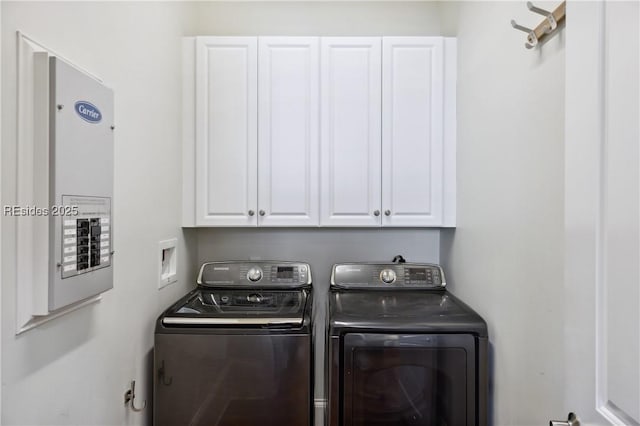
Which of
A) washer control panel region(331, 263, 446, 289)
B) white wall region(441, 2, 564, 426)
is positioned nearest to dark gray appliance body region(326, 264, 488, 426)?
white wall region(441, 2, 564, 426)

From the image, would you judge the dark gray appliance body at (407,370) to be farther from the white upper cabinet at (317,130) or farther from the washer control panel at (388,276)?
the white upper cabinet at (317,130)

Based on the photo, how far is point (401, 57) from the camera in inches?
70.6

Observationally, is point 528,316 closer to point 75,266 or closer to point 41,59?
point 75,266

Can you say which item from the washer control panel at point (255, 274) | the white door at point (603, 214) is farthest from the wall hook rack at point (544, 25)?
the washer control panel at point (255, 274)

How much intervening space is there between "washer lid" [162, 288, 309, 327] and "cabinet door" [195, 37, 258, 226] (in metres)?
0.39

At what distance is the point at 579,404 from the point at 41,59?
1.49 meters

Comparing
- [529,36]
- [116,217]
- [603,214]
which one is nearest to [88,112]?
[116,217]

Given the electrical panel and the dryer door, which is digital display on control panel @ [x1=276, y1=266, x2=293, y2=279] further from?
the electrical panel

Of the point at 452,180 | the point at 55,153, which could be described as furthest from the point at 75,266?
the point at 452,180

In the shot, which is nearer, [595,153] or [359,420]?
[595,153]

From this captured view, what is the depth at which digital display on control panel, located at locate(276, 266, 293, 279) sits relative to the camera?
1832 mm

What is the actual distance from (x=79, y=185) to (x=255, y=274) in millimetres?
1060

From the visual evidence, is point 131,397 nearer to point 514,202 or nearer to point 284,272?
point 284,272

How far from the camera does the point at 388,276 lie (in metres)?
1.80
